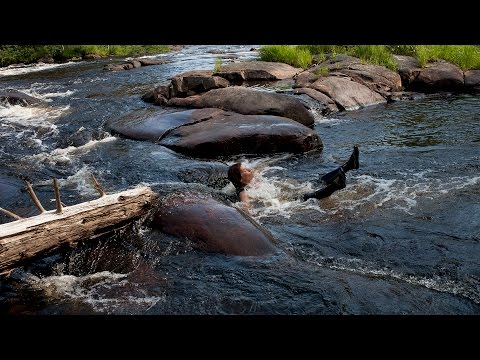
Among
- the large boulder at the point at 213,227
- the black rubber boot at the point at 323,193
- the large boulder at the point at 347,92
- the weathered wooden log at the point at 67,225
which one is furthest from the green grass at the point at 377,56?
the weathered wooden log at the point at 67,225

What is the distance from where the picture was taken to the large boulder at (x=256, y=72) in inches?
553

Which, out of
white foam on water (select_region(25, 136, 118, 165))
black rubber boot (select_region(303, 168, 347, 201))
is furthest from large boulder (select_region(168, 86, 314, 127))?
black rubber boot (select_region(303, 168, 347, 201))

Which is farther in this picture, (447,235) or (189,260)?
(447,235)

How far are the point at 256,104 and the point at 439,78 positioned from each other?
6938 mm

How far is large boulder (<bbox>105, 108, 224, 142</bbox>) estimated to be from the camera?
9.14 metres

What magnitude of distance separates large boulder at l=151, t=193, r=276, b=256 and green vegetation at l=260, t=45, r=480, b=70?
1139 centimetres

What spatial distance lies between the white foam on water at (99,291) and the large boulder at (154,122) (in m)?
5.08

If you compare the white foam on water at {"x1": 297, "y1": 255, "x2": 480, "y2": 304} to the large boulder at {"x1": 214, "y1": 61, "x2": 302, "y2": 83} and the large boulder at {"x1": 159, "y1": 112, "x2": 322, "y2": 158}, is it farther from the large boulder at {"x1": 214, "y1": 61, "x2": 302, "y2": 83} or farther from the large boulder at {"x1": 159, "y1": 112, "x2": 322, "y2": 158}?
the large boulder at {"x1": 214, "y1": 61, "x2": 302, "y2": 83}

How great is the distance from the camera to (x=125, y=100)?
495 inches

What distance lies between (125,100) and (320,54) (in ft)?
26.7

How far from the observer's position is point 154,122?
9562mm
